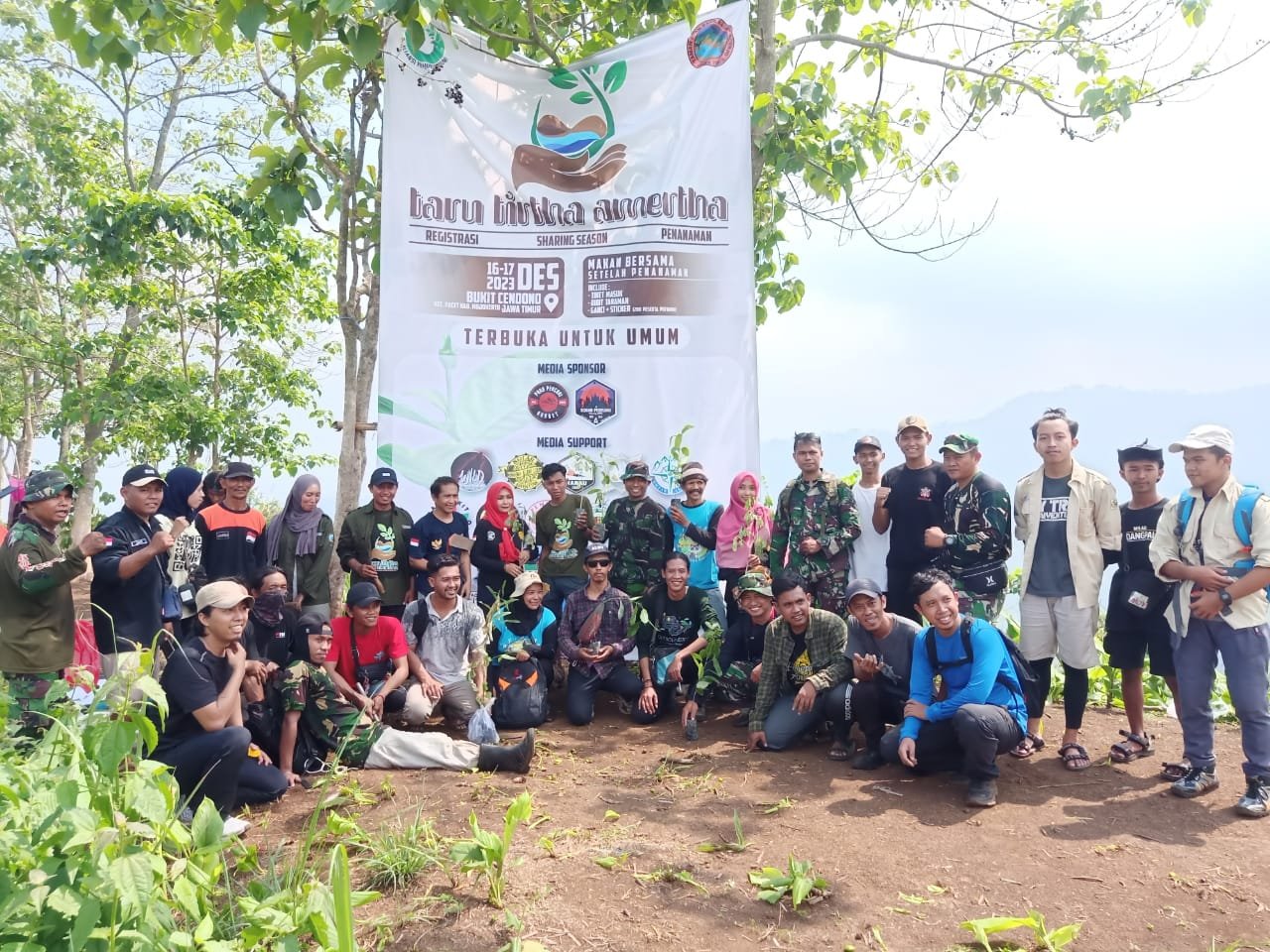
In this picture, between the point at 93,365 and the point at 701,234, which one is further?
the point at 93,365

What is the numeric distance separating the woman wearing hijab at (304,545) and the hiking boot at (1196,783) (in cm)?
508

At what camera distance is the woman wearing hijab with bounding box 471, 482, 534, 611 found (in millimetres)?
6543

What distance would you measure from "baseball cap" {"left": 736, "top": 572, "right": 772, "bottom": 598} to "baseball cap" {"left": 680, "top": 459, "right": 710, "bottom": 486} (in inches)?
34.2

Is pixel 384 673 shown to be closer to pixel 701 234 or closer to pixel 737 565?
pixel 737 565

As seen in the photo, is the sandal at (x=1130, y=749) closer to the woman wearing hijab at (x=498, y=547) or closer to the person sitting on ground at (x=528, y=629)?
the person sitting on ground at (x=528, y=629)

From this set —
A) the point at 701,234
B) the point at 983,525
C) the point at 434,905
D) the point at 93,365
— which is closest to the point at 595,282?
the point at 701,234

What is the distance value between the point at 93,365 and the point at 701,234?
417 inches

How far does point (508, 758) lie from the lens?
4.92 meters

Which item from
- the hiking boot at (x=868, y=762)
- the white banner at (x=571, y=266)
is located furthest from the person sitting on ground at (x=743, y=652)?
the white banner at (x=571, y=266)

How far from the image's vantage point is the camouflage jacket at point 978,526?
201 inches

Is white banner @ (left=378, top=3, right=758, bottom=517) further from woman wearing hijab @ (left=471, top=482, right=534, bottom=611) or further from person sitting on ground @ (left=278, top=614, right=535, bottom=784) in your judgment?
person sitting on ground @ (left=278, top=614, right=535, bottom=784)

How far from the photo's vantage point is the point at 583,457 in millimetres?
6816

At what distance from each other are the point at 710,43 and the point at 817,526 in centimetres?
375

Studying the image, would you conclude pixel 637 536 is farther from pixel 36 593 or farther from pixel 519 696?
pixel 36 593
